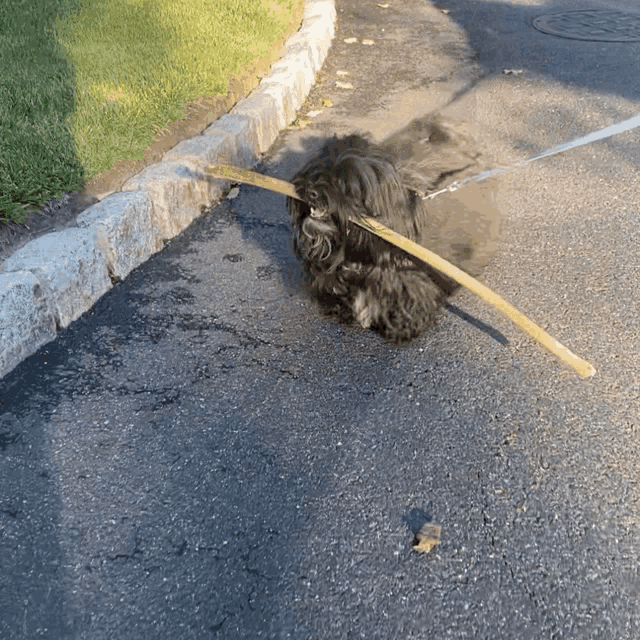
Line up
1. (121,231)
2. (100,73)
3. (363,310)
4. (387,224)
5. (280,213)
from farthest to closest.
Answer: (100,73)
(280,213)
(121,231)
(363,310)
(387,224)

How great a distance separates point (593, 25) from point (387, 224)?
626 centimetres

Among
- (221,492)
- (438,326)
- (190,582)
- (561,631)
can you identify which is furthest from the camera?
(438,326)

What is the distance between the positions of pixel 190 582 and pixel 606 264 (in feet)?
8.22

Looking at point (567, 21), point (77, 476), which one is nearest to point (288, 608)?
point (77, 476)

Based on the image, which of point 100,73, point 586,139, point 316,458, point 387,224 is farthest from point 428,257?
point 100,73

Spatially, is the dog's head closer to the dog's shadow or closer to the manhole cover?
the dog's shadow

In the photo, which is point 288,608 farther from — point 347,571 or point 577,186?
point 577,186

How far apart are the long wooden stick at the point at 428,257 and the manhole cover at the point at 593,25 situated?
216 inches

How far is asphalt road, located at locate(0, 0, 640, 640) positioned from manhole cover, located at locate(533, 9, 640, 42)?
4047 millimetres

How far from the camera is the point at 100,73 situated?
4.41 meters

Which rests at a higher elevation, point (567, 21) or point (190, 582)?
point (567, 21)

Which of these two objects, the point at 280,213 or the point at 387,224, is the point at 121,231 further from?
the point at 387,224

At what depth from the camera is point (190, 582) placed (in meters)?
1.71

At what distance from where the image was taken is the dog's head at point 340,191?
2098mm
